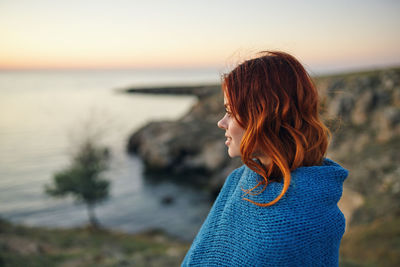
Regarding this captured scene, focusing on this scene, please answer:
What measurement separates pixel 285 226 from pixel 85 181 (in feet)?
67.1

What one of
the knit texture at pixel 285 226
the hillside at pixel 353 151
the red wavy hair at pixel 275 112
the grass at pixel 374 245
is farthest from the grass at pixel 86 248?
the red wavy hair at pixel 275 112

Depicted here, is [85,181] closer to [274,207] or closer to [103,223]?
[103,223]

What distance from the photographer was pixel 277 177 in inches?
65.8

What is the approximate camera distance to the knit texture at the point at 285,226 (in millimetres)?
1472

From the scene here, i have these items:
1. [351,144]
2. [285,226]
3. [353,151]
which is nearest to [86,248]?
[285,226]

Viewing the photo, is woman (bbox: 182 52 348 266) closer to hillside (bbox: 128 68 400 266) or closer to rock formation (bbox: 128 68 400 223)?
hillside (bbox: 128 68 400 266)

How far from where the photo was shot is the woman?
1.49 meters

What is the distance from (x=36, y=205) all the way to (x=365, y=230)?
78.9ft

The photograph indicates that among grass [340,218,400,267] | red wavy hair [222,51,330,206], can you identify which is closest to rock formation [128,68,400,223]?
grass [340,218,400,267]

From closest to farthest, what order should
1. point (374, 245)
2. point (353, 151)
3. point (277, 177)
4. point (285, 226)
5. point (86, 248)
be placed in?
1. point (285, 226)
2. point (277, 177)
3. point (374, 245)
4. point (86, 248)
5. point (353, 151)

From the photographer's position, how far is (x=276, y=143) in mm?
1609

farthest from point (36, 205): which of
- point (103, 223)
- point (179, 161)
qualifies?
point (179, 161)

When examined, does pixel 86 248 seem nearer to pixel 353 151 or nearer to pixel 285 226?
pixel 285 226

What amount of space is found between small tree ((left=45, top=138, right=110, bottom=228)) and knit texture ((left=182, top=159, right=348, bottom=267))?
19883 mm
